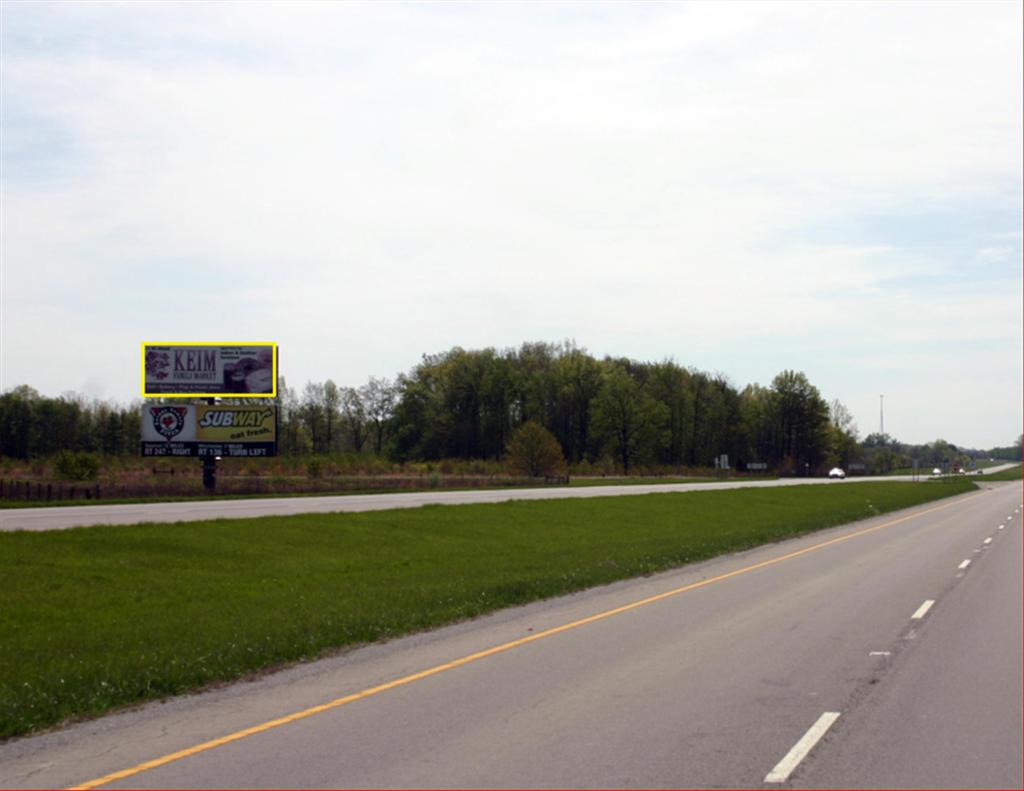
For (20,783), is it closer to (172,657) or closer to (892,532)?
(172,657)

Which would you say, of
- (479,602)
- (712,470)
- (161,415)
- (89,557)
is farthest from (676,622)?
(712,470)

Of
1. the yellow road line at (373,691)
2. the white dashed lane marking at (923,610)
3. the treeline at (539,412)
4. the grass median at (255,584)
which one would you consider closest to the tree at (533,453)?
the treeline at (539,412)

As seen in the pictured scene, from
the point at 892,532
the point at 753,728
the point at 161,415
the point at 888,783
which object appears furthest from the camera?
the point at 161,415

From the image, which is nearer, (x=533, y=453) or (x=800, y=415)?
(x=533, y=453)

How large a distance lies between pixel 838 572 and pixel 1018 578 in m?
3.48

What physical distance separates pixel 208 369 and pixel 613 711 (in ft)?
162

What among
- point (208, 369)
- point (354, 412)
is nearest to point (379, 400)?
point (354, 412)

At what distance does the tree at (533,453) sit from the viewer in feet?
294

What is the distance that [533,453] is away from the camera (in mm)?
89500

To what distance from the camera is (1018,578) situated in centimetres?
2169

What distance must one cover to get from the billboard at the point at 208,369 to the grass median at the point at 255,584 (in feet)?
73.5

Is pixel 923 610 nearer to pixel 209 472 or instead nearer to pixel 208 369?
pixel 209 472

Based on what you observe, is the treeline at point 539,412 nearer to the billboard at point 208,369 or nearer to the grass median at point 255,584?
→ the billboard at point 208,369

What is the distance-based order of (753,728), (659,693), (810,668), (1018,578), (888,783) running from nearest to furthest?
(888,783), (753,728), (659,693), (810,668), (1018,578)
